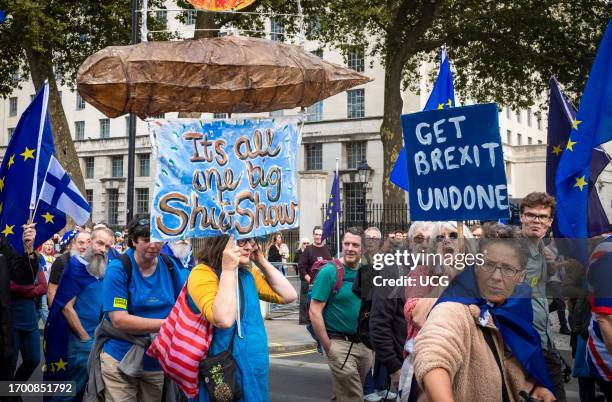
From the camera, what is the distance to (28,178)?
7.39m

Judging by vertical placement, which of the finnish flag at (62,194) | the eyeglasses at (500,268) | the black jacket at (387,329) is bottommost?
the black jacket at (387,329)

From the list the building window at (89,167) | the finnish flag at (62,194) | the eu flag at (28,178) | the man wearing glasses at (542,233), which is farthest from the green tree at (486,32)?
the building window at (89,167)

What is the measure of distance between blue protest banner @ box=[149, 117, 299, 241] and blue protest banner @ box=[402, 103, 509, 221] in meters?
0.86

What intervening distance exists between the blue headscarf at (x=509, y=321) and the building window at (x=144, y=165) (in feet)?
168

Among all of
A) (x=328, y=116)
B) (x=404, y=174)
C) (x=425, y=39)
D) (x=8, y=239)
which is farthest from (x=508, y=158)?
(x=8, y=239)

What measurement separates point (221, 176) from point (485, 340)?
81.1 inches

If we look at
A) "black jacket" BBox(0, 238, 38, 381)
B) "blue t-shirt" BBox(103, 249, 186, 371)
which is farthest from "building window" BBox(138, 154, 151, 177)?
"blue t-shirt" BBox(103, 249, 186, 371)

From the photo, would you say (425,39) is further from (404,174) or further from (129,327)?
(129,327)

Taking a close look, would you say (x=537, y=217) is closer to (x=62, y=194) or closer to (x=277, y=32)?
(x=62, y=194)

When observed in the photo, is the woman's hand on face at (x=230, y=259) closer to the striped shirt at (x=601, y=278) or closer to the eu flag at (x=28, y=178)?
the striped shirt at (x=601, y=278)

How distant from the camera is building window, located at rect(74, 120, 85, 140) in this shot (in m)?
56.1

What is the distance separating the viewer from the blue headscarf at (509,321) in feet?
10.0

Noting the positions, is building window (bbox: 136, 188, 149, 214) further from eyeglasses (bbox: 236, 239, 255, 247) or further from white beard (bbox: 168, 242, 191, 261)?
eyeglasses (bbox: 236, 239, 255, 247)

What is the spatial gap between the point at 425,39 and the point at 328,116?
21193 millimetres
